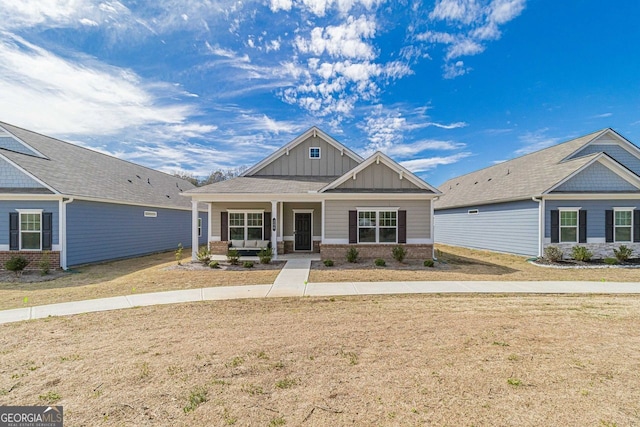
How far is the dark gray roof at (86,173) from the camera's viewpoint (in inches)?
501

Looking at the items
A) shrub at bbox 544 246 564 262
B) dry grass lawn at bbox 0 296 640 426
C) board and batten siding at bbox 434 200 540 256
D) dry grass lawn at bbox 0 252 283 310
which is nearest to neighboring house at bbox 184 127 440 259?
dry grass lawn at bbox 0 252 283 310

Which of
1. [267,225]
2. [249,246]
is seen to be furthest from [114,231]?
[267,225]

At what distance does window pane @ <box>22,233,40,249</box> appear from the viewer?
12.2 meters

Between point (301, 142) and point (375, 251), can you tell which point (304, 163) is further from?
point (375, 251)

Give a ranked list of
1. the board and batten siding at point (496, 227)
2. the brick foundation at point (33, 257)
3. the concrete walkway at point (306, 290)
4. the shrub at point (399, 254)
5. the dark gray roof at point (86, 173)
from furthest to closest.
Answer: the board and batten siding at point (496, 227) < the shrub at point (399, 254) < the dark gray roof at point (86, 173) < the brick foundation at point (33, 257) < the concrete walkway at point (306, 290)

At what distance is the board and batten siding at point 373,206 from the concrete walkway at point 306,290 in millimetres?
3954

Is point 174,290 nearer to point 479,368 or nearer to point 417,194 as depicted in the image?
point 479,368

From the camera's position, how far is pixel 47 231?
12.1 m

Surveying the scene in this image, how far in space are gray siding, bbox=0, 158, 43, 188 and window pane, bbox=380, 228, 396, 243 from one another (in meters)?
14.9

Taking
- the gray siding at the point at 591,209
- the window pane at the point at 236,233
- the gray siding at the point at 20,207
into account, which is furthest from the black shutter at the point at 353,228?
the gray siding at the point at 20,207

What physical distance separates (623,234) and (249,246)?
731 inches

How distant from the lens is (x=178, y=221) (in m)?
21.2

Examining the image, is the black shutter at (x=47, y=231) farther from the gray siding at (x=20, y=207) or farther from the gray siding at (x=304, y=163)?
the gray siding at (x=304, y=163)

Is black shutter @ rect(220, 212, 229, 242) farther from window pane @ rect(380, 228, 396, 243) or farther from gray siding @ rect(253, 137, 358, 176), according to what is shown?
window pane @ rect(380, 228, 396, 243)
